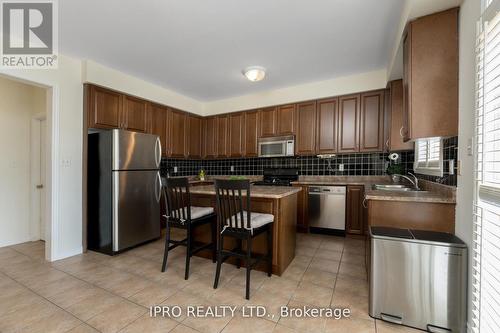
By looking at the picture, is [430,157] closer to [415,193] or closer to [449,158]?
[449,158]

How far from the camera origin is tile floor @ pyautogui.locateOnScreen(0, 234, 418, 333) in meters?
1.60

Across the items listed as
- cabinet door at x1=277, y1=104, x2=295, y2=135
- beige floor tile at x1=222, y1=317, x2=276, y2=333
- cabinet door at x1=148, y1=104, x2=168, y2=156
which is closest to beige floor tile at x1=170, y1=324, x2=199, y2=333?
beige floor tile at x1=222, y1=317, x2=276, y2=333

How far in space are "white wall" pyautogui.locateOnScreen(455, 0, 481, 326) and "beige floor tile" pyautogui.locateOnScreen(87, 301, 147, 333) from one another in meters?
2.35

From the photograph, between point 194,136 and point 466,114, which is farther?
point 194,136

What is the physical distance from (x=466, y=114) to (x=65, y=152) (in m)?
4.09

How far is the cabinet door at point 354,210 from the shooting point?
3.50 meters

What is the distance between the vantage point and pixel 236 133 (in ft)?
15.5

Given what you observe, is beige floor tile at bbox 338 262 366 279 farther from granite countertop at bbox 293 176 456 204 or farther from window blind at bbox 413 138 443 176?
window blind at bbox 413 138 443 176

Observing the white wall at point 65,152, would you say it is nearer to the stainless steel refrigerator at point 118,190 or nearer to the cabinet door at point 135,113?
the stainless steel refrigerator at point 118,190

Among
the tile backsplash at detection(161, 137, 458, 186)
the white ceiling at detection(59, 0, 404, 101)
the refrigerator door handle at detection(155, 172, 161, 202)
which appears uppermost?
the white ceiling at detection(59, 0, 404, 101)

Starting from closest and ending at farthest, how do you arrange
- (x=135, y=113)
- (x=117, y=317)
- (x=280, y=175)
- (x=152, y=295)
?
(x=117, y=317)
(x=152, y=295)
(x=135, y=113)
(x=280, y=175)

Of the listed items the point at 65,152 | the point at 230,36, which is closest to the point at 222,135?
the point at 230,36

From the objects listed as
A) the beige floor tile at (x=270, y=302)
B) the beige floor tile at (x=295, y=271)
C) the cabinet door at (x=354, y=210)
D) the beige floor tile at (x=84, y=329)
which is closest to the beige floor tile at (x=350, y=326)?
the beige floor tile at (x=270, y=302)

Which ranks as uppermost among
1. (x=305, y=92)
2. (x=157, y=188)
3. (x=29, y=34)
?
(x=29, y=34)
